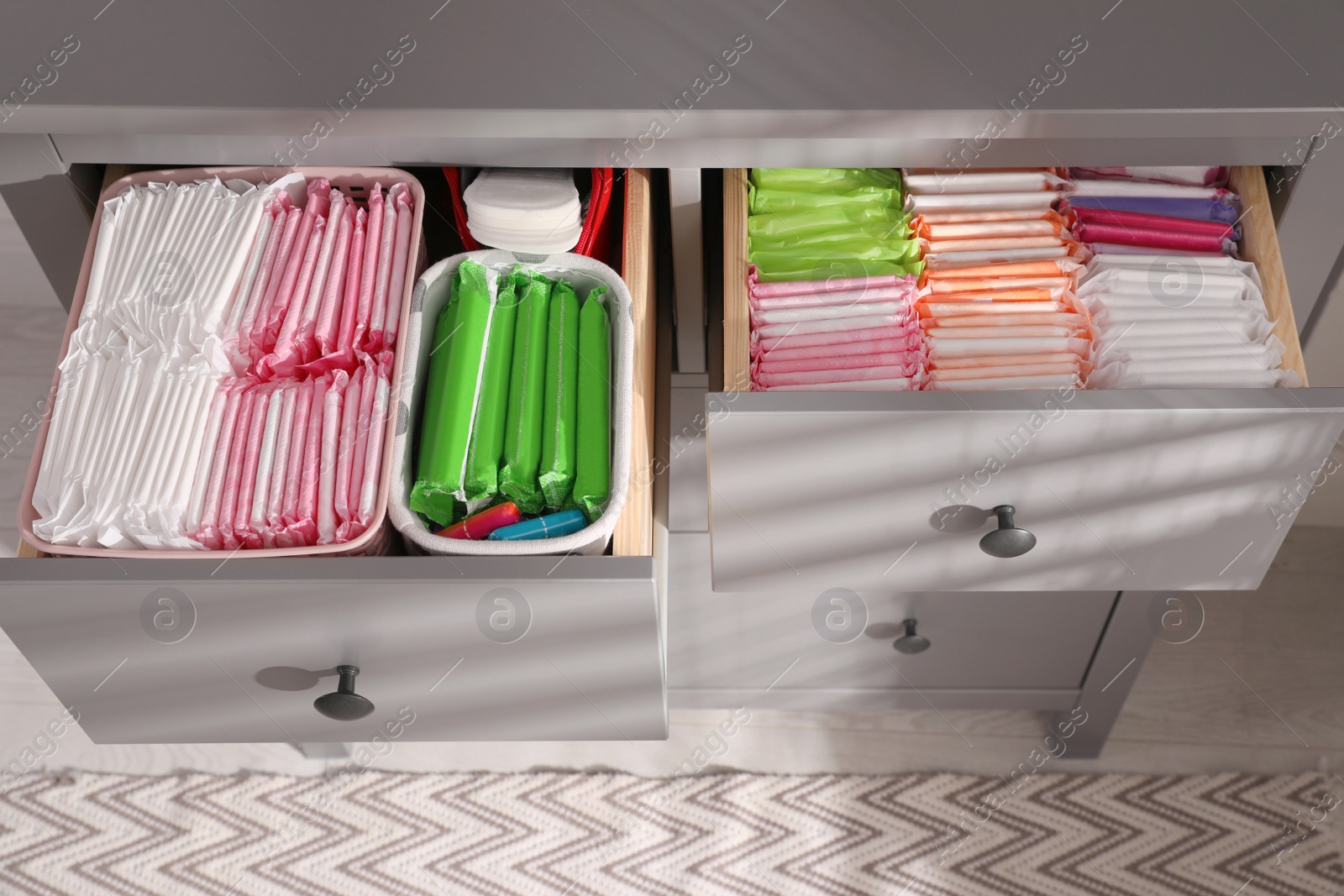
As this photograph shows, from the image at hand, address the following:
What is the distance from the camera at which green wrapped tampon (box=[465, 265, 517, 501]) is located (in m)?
0.84

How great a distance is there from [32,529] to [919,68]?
0.75 m

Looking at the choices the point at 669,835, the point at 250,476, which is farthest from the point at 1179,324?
the point at 669,835

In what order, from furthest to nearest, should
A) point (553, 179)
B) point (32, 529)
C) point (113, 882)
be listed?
1. point (113, 882)
2. point (553, 179)
3. point (32, 529)

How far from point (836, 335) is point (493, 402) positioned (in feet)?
0.93

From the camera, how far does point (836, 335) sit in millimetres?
897

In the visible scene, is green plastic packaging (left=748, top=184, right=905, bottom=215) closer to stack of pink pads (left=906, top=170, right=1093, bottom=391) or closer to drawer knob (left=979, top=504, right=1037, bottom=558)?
stack of pink pads (left=906, top=170, right=1093, bottom=391)

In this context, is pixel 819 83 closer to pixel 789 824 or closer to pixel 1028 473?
pixel 1028 473

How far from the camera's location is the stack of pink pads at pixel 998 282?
880 millimetres

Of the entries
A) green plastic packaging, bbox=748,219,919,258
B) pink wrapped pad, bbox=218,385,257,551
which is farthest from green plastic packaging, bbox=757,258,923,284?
pink wrapped pad, bbox=218,385,257,551

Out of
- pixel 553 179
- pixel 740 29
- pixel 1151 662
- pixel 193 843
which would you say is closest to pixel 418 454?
pixel 553 179

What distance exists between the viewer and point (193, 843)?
4.45 feet

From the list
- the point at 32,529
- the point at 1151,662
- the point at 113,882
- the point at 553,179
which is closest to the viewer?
the point at 32,529

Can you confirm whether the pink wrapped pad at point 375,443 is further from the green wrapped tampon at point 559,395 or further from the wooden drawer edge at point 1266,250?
the wooden drawer edge at point 1266,250

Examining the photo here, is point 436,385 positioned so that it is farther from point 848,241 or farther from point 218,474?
point 848,241
